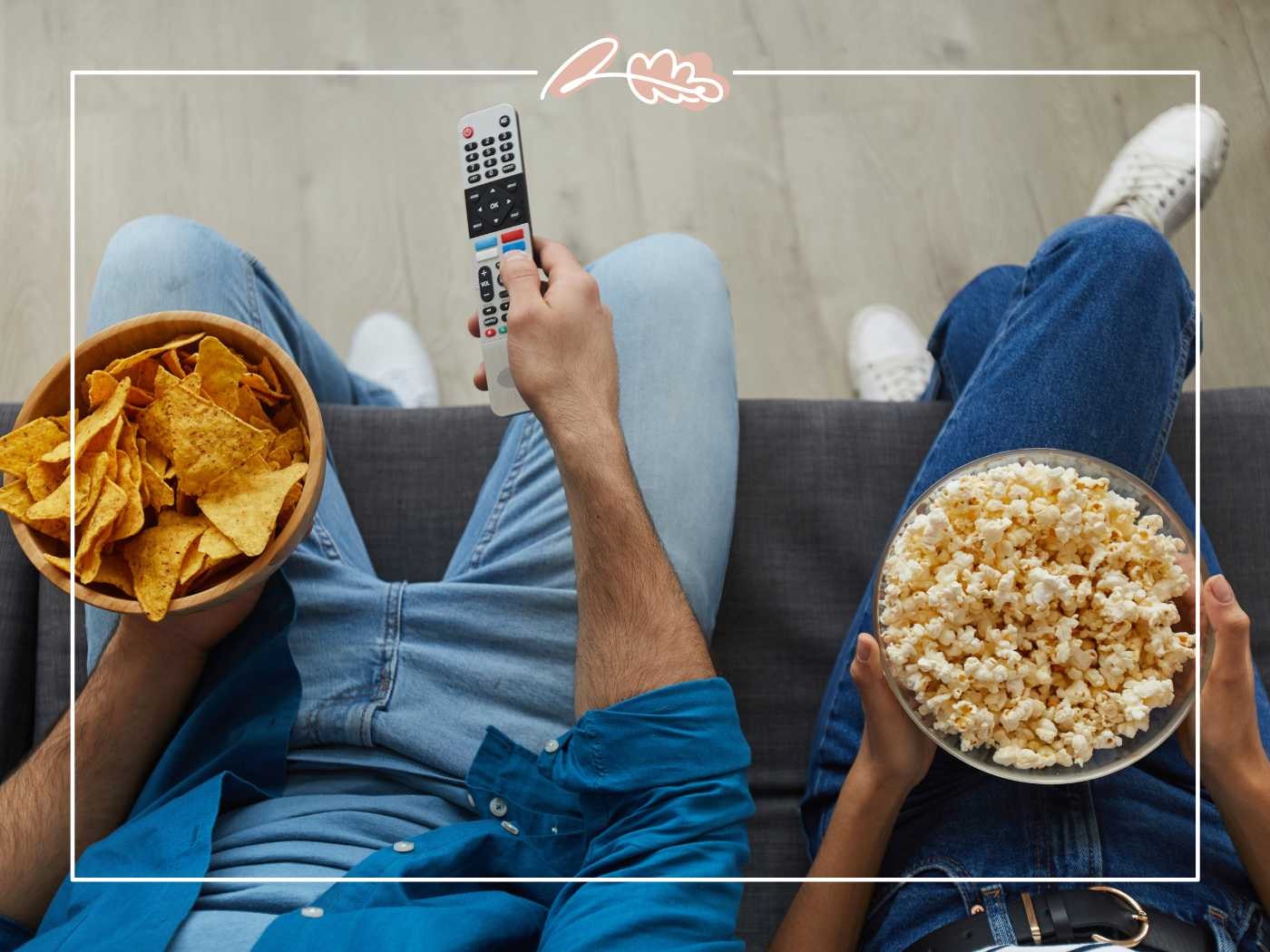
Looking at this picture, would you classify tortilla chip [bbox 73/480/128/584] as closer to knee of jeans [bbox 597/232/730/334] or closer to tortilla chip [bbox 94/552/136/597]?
tortilla chip [bbox 94/552/136/597]

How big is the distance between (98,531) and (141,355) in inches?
5.8

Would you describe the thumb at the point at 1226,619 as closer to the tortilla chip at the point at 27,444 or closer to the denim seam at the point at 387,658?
the denim seam at the point at 387,658

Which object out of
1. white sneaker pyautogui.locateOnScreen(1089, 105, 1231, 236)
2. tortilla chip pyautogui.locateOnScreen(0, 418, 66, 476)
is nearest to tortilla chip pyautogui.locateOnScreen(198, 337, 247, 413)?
tortilla chip pyautogui.locateOnScreen(0, 418, 66, 476)

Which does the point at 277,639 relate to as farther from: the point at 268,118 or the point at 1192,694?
the point at 268,118

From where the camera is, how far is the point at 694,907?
0.84 metres

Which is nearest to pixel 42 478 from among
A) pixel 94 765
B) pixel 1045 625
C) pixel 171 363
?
pixel 171 363

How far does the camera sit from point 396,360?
5.19ft

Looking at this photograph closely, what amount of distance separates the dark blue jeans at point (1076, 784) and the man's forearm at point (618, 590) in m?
0.21

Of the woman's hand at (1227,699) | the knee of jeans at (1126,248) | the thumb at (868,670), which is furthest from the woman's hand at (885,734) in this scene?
the knee of jeans at (1126,248)

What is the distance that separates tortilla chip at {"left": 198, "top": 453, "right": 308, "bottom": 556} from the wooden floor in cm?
85

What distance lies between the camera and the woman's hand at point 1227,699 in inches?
34.0

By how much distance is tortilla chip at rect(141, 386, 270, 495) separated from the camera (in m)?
0.81

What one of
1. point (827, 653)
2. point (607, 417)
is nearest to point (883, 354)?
point (827, 653)

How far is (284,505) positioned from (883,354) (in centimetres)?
102
